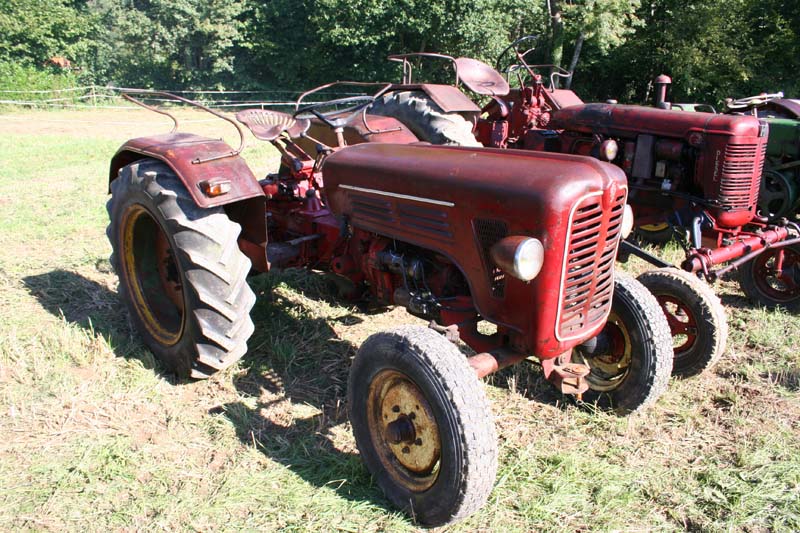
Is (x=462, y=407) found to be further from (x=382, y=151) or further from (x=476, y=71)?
(x=476, y=71)

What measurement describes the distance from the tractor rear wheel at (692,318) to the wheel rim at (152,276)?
9.57 feet

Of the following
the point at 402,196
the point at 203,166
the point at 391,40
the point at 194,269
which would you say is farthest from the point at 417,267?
the point at 391,40

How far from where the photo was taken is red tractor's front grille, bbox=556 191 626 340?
7.73 feet

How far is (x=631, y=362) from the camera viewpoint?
3080 mm

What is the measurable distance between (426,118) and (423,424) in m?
2.64

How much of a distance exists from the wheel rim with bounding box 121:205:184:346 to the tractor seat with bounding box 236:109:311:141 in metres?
0.83

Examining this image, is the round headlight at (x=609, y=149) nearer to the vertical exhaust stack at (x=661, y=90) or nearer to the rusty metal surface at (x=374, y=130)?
the vertical exhaust stack at (x=661, y=90)

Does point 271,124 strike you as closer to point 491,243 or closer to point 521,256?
point 491,243

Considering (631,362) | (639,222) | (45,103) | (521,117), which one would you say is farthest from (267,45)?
(631,362)

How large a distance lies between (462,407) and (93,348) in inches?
94.3

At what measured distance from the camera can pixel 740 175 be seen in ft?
15.6

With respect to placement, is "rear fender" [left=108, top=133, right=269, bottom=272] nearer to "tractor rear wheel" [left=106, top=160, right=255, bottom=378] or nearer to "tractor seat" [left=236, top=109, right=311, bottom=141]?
"tractor rear wheel" [left=106, top=160, right=255, bottom=378]

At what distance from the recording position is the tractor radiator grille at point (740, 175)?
15.6ft

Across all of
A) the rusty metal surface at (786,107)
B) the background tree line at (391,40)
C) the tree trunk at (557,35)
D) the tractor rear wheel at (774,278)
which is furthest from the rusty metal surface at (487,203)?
the tree trunk at (557,35)
